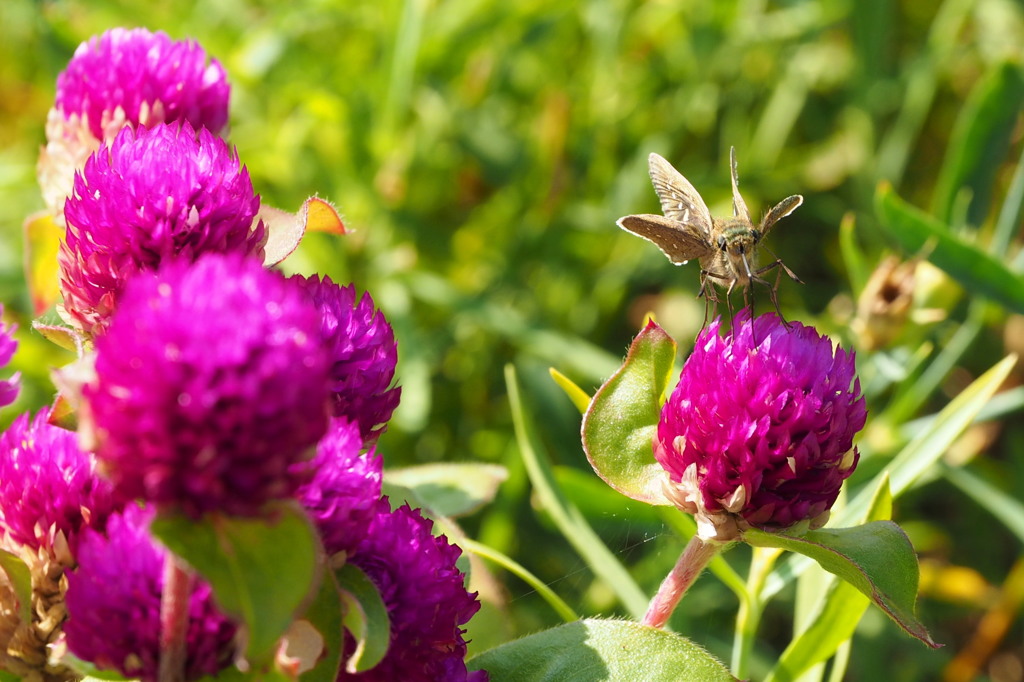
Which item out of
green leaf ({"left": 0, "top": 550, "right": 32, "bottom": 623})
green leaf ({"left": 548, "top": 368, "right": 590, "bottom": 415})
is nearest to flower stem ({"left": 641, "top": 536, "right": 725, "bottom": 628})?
green leaf ({"left": 548, "top": 368, "right": 590, "bottom": 415})

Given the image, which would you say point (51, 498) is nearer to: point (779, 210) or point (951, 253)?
point (779, 210)

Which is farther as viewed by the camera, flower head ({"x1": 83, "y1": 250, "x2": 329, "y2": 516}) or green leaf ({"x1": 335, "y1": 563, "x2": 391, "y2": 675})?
green leaf ({"x1": 335, "y1": 563, "x2": 391, "y2": 675})

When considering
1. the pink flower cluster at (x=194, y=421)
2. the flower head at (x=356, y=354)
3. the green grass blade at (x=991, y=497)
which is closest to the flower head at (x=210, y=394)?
the pink flower cluster at (x=194, y=421)

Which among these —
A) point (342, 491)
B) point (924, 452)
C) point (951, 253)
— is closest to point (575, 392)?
point (342, 491)

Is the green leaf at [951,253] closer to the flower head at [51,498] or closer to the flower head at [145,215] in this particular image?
the flower head at [145,215]

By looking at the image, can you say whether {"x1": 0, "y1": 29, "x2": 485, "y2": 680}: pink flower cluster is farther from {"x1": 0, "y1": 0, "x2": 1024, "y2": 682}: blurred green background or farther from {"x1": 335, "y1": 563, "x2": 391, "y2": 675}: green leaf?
{"x1": 0, "y1": 0, "x2": 1024, "y2": 682}: blurred green background

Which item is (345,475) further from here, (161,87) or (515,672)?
(161,87)
